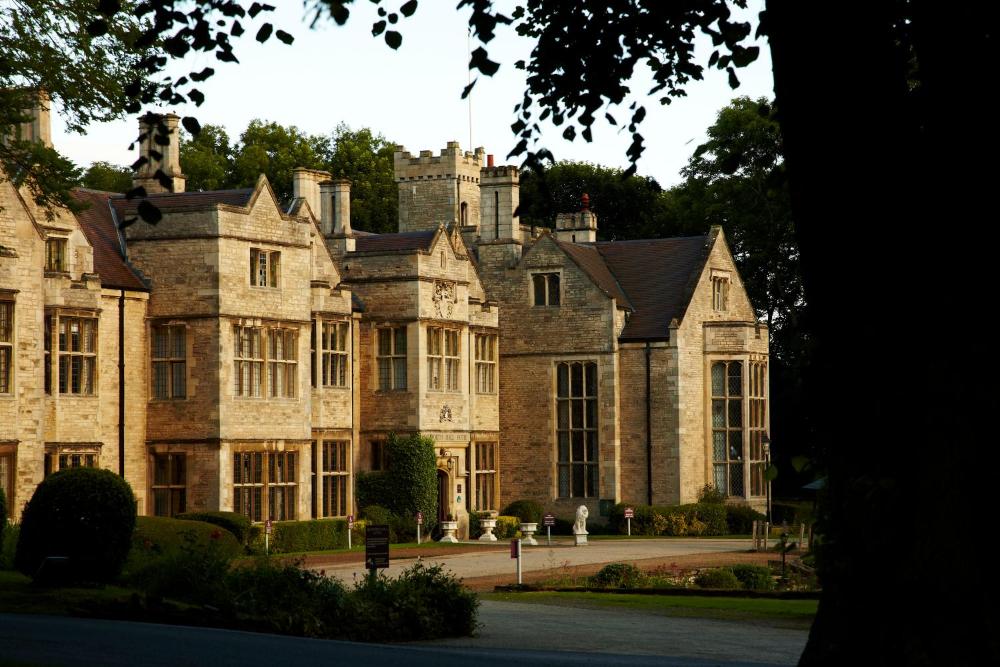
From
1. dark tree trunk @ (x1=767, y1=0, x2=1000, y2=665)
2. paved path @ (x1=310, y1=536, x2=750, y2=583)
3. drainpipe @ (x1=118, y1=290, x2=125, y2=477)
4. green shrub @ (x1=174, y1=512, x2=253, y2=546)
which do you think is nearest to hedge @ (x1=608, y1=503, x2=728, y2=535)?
paved path @ (x1=310, y1=536, x2=750, y2=583)

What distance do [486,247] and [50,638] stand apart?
109 ft

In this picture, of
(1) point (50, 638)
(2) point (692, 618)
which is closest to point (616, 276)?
(2) point (692, 618)

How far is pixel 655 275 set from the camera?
5009 centimetres

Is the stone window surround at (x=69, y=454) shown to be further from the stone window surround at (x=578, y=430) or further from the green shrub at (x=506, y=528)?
the stone window surround at (x=578, y=430)

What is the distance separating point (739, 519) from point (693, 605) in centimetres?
2356

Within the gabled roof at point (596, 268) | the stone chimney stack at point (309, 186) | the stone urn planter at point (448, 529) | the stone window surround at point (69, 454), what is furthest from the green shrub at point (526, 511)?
the stone window surround at point (69, 454)

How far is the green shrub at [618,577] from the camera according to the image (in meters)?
28.0

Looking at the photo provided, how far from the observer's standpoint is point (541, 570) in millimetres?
31281

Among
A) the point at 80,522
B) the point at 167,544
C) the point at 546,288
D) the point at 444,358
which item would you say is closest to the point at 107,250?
the point at 167,544

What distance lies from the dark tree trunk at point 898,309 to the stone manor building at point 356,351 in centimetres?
2142

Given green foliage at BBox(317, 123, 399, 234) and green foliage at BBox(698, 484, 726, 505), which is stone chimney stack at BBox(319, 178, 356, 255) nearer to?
green foliage at BBox(698, 484, 726, 505)

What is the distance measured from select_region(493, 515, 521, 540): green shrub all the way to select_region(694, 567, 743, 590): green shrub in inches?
623

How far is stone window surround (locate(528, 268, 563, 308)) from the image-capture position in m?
48.0

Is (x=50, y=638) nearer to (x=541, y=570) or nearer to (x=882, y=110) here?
(x=882, y=110)
